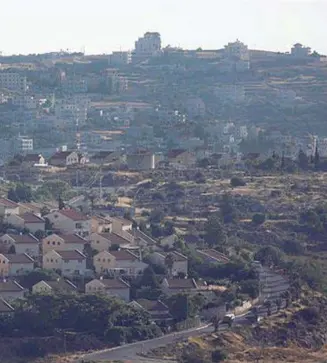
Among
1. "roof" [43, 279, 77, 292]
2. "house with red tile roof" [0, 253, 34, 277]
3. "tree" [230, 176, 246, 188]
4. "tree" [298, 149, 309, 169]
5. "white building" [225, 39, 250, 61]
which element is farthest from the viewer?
"white building" [225, 39, 250, 61]

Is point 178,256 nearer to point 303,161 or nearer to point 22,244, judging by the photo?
point 22,244

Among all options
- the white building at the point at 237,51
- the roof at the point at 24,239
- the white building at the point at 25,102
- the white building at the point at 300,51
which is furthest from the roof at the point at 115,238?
the white building at the point at 300,51

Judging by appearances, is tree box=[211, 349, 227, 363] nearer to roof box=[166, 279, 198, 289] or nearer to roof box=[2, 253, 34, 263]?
roof box=[166, 279, 198, 289]

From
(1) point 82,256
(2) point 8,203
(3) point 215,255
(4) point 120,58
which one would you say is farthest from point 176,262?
(4) point 120,58

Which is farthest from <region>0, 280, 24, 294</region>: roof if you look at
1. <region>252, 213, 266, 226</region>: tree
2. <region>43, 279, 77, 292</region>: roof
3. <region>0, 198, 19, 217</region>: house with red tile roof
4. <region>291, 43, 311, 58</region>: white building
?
<region>291, 43, 311, 58</region>: white building

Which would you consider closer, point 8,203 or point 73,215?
point 73,215
